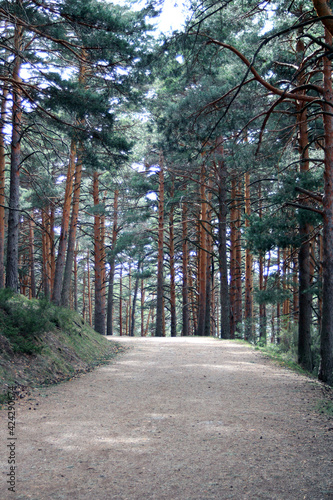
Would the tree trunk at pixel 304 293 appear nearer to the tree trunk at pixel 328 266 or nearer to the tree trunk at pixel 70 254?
the tree trunk at pixel 328 266

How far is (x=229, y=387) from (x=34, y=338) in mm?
3970

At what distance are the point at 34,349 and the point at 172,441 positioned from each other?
160 inches

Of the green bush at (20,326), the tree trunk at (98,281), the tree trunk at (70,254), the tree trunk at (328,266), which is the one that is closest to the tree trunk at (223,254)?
the tree trunk at (70,254)

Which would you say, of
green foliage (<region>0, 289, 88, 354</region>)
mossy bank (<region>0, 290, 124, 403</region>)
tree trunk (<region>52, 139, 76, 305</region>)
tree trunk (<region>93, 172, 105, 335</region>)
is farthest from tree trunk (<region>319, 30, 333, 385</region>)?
tree trunk (<region>93, 172, 105, 335</region>)

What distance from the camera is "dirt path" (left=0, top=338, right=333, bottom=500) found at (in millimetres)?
3148

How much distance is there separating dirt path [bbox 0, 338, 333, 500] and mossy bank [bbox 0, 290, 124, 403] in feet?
1.61

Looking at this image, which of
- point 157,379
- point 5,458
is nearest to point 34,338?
point 157,379

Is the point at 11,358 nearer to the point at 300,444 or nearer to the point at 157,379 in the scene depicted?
the point at 157,379

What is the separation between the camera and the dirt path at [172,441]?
3.15 metres

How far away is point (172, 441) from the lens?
168 inches

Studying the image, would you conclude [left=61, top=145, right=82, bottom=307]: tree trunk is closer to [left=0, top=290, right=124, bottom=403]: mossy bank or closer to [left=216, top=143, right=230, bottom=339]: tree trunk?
[left=0, top=290, right=124, bottom=403]: mossy bank

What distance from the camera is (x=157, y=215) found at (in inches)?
906

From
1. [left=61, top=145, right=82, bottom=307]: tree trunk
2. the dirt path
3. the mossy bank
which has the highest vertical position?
[left=61, top=145, right=82, bottom=307]: tree trunk

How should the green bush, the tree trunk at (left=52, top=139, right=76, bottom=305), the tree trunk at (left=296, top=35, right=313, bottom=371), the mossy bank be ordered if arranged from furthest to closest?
the tree trunk at (left=52, top=139, right=76, bottom=305), the tree trunk at (left=296, top=35, right=313, bottom=371), the green bush, the mossy bank
